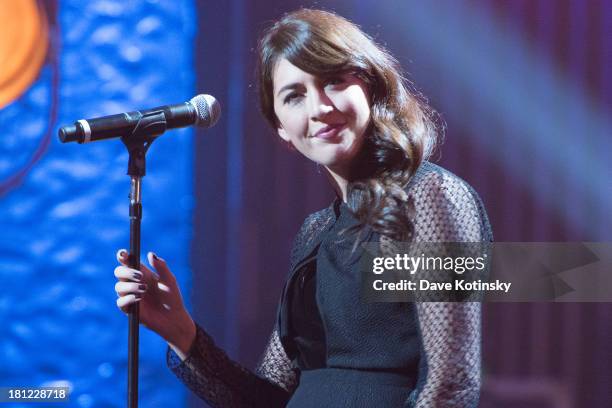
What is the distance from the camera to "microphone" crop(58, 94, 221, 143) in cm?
124

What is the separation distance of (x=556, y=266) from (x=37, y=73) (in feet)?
4.71

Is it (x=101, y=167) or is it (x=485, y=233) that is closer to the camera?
(x=485, y=233)

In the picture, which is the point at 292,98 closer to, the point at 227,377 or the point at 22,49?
the point at 227,377

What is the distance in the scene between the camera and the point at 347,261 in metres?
1.34

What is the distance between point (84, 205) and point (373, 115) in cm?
106

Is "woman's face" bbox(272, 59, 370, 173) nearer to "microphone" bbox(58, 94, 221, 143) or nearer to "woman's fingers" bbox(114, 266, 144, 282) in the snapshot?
"microphone" bbox(58, 94, 221, 143)

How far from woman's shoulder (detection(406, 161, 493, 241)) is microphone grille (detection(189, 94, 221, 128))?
39 centimetres

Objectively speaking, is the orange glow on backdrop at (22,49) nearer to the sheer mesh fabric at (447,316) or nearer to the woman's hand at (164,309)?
the woman's hand at (164,309)

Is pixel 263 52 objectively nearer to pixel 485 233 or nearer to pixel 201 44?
pixel 485 233

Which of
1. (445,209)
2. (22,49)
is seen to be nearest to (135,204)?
(445,209)

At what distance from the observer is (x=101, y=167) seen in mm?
2131

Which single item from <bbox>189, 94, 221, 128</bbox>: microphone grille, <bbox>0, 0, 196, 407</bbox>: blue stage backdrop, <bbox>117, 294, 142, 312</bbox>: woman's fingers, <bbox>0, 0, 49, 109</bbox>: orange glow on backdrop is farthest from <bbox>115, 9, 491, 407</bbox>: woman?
<bbox>0, 0, 49, 109</bbox>: orange glow on backdrop

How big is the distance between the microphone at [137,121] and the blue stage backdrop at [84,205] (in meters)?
0.74

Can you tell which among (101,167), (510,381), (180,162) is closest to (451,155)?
(510,381)
